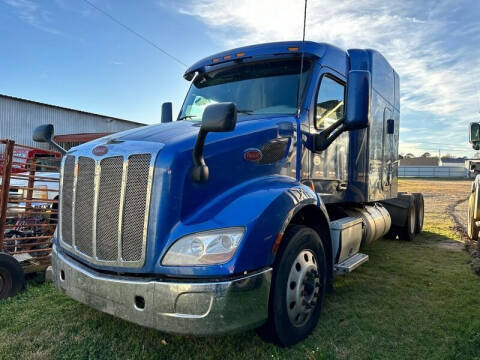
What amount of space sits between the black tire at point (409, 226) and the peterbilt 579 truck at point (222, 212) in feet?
15.0

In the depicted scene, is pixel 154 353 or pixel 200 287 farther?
pixel 154 353

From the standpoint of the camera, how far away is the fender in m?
2.52

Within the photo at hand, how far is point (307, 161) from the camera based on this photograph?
4.01m

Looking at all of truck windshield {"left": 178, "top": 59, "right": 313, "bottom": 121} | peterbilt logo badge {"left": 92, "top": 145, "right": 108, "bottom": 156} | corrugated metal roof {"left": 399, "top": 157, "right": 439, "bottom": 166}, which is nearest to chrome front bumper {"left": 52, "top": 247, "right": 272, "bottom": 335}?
peterbilt logo badge {"left": 92, "top": 145, "right": 108, "bottom": 156}

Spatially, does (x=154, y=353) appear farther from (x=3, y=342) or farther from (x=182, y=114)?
(x=182, y=114)

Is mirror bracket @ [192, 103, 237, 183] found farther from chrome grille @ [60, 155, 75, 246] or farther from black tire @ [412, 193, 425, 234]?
black tire @ [412, 193, 425, 234]

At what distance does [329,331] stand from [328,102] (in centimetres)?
261

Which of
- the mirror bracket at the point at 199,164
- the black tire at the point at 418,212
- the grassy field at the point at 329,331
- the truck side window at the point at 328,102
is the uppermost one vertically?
the truck side window at the point at 328,102

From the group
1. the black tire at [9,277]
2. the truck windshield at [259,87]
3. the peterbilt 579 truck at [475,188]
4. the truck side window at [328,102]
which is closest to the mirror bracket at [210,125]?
the truck windshield at [259,87]

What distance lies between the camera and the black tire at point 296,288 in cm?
290

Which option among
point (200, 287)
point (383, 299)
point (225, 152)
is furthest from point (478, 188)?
point (200, 287)

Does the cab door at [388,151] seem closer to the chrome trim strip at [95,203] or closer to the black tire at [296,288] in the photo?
the black tire at [296,288]

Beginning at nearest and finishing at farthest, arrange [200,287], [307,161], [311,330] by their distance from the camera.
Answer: [200,287], [311,330], [307,161]

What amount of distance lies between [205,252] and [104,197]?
0.98 metres
